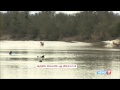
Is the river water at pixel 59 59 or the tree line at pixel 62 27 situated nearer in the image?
the river water at pixel 59 59

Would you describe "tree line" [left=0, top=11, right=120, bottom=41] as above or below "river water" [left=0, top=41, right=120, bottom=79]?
above

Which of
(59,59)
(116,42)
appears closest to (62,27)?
(59,59)

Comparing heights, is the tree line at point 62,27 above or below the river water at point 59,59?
above

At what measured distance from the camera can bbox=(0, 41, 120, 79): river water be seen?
20.0 ft

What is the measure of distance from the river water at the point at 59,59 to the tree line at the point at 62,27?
11 centimetres

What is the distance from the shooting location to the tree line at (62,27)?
645cm

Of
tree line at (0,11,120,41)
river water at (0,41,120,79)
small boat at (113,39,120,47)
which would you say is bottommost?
river water at (0,41,120,79)

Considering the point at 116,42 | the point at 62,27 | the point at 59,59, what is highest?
the point at 62,27

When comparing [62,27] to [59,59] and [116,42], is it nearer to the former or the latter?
[59,59]

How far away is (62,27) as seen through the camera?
6590 millimetres

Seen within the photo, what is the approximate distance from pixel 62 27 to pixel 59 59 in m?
0.62

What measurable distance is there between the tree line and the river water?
115 mm
